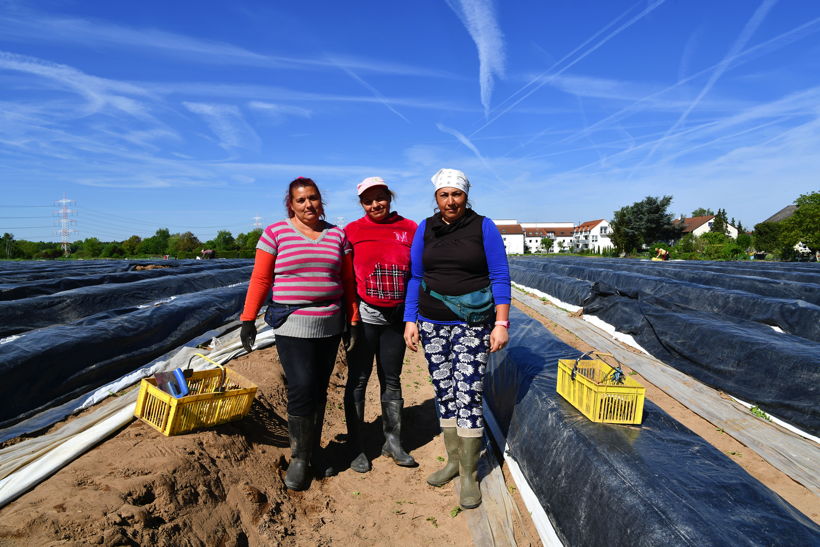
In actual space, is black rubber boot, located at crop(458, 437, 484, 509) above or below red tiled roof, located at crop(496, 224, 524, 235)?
below

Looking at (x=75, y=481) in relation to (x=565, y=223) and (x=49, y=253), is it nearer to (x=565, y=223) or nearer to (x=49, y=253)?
(x=49, y=253)

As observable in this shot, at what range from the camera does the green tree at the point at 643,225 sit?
143 ft

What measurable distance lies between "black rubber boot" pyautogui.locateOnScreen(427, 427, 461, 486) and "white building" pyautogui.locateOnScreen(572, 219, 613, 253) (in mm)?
71852

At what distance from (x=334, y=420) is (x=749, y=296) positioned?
6.91 m

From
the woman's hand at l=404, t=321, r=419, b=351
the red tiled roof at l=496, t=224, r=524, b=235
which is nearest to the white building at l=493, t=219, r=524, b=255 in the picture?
the red tiled roof at l=496, t=224, r=524, b=235

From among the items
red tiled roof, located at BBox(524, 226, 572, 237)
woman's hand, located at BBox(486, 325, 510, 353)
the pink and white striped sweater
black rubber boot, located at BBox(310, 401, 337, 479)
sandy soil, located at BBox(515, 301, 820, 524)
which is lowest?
sandy soil, located at BBox(515, 301, 820, 524)

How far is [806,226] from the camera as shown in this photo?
27.2 metres

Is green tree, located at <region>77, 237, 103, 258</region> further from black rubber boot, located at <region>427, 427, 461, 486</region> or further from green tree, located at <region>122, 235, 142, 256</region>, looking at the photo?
black rubber boot, located at <region>427, 427, 461, 486</region>

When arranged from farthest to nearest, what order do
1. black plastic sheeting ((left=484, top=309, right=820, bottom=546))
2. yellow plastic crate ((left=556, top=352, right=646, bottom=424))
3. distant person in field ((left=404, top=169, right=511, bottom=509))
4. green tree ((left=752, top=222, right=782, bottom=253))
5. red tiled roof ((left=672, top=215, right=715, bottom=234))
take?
red tiled roof ((left=672, top=215, right=715, bottom=234)), green tree ((left=752, top=222, right=782, bottom=253)), distant person in field ((left=404, top=169, right=511, bottom=509)), yellow plastic crate ((left=556, top=352, right=646, bottom=424)), black plastic sheeting ((left=484, top=309, right=820, bottom=546))

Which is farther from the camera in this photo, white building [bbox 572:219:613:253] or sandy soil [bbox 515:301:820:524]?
white building [bbox 572:219:613:253]

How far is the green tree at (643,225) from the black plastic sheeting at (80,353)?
47.0 metres

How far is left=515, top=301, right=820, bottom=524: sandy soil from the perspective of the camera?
272 centimetres

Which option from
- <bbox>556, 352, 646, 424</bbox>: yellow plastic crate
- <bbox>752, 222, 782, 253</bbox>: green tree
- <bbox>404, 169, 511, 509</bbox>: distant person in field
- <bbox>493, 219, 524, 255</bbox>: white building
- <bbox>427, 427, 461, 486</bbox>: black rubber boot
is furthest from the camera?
<bbox>493, 219, 524, 255</bbox>: white building

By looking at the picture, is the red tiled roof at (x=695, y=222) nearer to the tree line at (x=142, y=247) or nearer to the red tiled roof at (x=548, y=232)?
the red tiled roof at (x=548, y=232)
